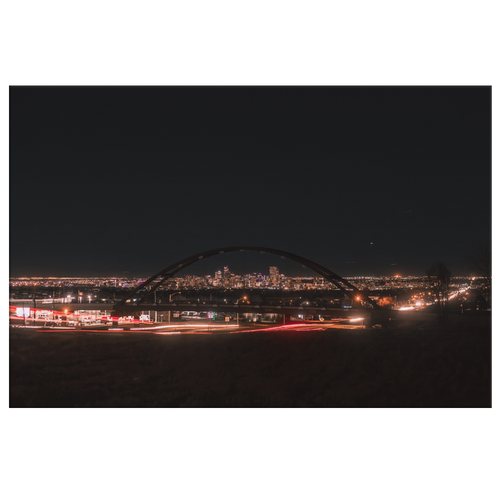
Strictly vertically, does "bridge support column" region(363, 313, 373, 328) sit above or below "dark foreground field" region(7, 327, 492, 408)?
below

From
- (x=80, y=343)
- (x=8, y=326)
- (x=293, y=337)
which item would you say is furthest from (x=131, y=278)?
(x=8, y=326)

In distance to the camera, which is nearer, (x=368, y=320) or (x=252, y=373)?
(x=252, y=373)

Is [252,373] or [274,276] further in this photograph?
[274,276]

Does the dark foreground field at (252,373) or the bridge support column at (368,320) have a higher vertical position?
the dark foreground field at (252,373)

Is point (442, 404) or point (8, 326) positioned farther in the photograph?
point (8, 326)

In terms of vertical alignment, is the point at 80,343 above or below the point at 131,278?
below

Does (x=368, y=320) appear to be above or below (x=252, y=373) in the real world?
below

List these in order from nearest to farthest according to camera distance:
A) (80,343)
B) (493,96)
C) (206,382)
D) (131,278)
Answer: (493,96), (206,382), (80,343), (131,278)

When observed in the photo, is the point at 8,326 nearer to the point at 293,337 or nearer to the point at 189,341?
the point at 189,341
